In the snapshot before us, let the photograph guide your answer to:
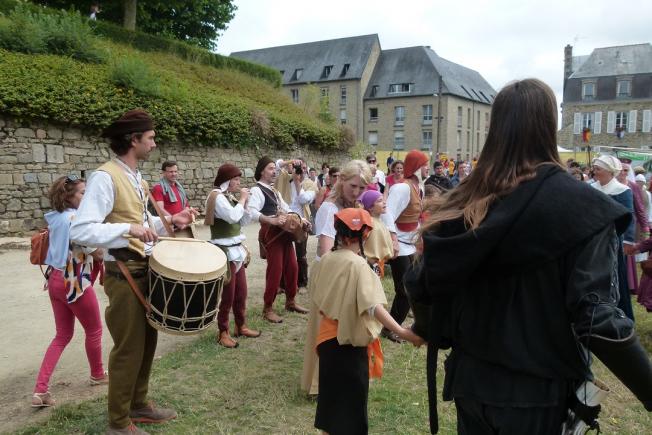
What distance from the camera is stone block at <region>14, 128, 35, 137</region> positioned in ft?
37.3

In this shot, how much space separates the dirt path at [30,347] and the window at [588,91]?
52.8 m

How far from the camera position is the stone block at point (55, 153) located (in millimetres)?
11952

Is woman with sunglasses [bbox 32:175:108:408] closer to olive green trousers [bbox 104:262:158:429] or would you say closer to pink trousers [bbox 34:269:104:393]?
pink trousers [bbox 34:269:104:393]

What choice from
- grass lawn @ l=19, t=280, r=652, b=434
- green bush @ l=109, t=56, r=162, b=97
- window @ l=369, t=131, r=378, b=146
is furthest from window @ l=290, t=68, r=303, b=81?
grass lawn @ l=19, t=280, r=652, b=434

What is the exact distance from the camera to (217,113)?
1598 centimetres

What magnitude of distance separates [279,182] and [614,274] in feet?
22.7

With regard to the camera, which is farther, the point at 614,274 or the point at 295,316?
the point at 295,316

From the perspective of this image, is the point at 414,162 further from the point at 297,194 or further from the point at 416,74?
the point at 416,74

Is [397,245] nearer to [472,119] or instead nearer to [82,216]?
[82,216]

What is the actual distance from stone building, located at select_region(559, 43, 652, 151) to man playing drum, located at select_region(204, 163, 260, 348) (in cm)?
5155

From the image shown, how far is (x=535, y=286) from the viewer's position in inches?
65.0

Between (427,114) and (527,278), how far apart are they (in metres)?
52.9

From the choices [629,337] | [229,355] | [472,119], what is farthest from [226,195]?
[472,119]

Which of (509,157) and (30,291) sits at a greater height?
(509,157)
